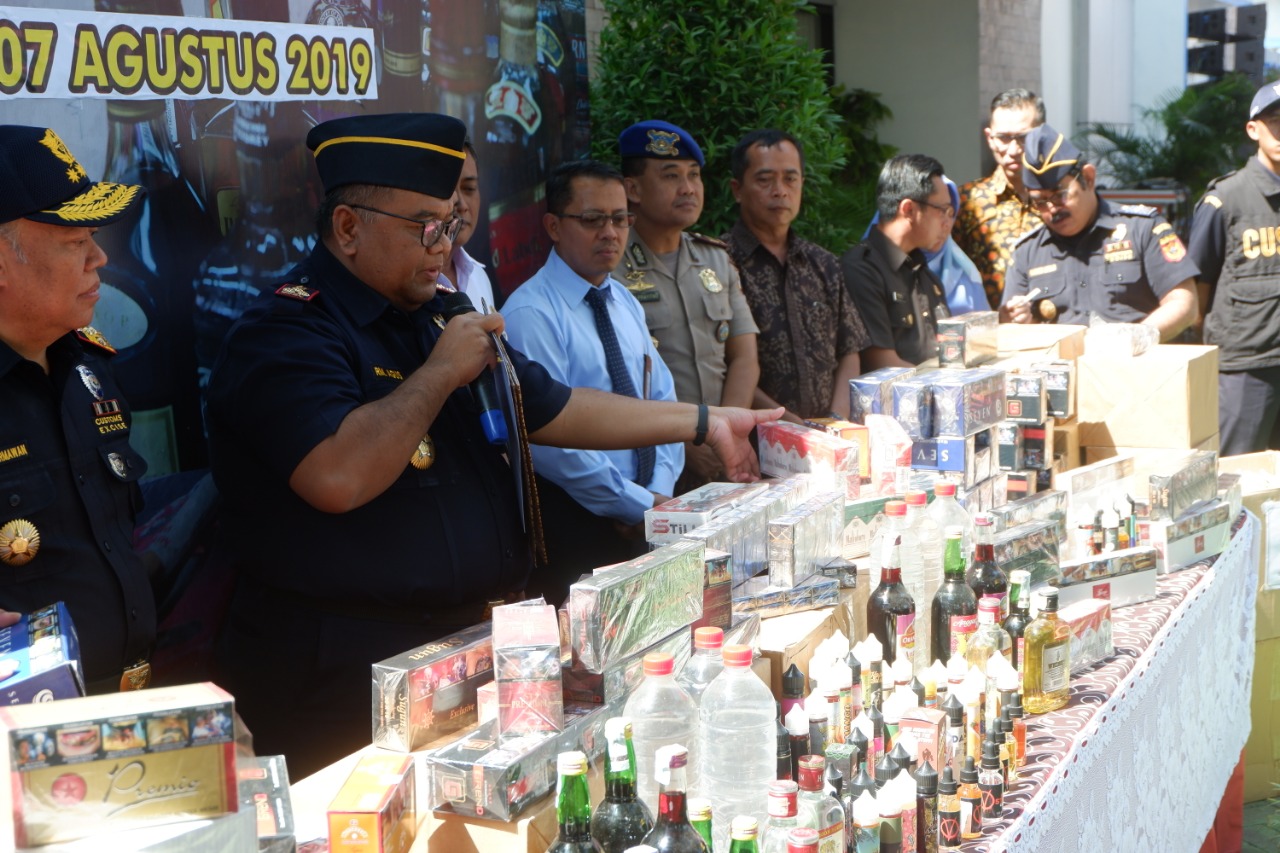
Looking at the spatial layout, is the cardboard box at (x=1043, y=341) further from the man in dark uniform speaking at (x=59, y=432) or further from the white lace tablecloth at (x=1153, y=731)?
the man in dark uniform speaking at (x=59, y=432)

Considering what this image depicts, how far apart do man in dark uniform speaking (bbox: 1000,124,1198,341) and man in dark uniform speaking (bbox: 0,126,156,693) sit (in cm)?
359

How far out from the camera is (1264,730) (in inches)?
157

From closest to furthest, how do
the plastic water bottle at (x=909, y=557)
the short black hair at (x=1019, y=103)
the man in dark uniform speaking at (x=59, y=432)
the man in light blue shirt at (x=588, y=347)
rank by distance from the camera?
the man in dark uniform speaking at (x=59, y=432), the plastic water bottle at (x=909, y=557), the man in light blue shirt at (x=588, y=347), the short black hair at (x=1019, y=103)

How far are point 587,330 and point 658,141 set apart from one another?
917mm

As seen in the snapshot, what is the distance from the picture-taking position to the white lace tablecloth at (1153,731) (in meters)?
2.18

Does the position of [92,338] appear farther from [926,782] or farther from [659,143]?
[659,143]

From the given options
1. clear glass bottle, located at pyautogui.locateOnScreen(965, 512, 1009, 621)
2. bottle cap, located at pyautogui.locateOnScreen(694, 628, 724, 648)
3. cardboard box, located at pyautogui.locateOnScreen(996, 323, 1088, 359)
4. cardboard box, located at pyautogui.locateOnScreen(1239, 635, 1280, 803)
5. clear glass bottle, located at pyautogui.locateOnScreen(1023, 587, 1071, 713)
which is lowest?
cardboard box, located at pyautogui.locateOnScreen(1239, 635, 1280, 803)

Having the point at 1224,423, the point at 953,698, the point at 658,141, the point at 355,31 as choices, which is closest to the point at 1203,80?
the point at 1224,423

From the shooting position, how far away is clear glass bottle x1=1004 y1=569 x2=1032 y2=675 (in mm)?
2471

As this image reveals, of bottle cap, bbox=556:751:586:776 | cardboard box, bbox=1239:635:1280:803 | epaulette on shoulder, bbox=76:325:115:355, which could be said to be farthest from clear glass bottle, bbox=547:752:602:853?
cardboard box, bbox=1239:635:1280:803

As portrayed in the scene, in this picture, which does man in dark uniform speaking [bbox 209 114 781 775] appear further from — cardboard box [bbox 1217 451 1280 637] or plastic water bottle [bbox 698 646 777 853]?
cardboard box [bbox 1217 451 1280 637]

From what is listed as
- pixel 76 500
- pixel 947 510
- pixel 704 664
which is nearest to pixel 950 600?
pixel 947 510

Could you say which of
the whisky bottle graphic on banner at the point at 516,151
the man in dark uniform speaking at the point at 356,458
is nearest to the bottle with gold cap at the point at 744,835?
the man in dark uniform speaking at the point at 356,458

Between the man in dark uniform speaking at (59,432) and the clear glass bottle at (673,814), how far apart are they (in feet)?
4.01
